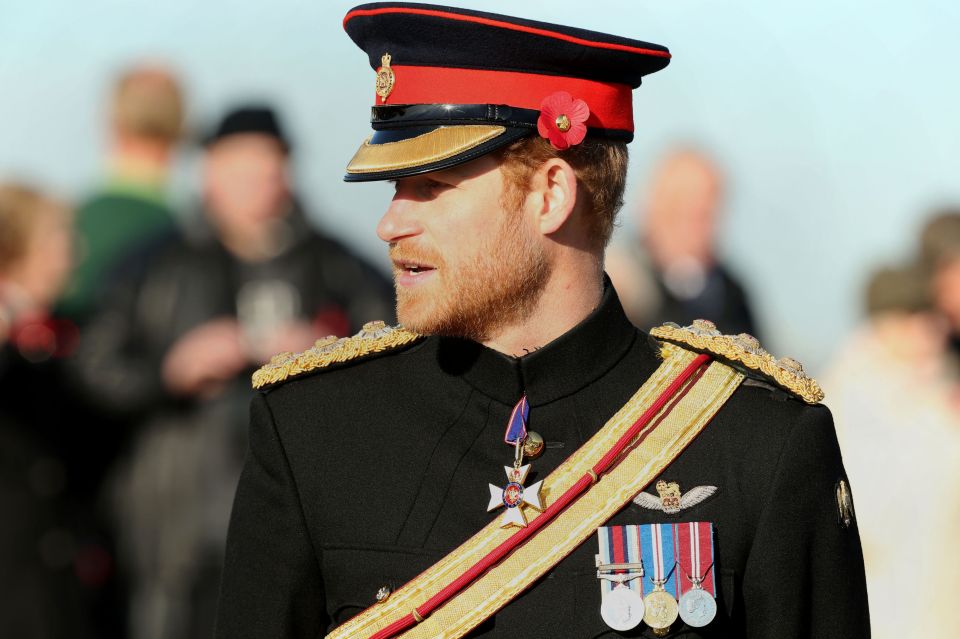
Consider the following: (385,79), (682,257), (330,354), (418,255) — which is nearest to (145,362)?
(682,257)

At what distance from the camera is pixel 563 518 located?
14.7 ft

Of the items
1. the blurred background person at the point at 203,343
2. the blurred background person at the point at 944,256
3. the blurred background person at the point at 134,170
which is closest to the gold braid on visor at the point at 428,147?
the blurred background person at the point at 203,343

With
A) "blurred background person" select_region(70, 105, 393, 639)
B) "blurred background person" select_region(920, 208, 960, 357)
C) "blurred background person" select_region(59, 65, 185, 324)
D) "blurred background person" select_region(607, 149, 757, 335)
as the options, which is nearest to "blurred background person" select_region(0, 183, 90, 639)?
"blurred background person" select_region(70, 105, 393, 639)

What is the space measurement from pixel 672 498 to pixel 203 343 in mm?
4111

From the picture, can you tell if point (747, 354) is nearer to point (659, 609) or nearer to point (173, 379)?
point (659, 609)

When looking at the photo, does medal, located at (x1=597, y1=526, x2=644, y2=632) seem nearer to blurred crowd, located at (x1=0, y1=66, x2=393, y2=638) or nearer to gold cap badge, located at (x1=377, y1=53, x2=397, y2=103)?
gold cap badge, located at (x1=377, y1=53, x2=397, y2=103)

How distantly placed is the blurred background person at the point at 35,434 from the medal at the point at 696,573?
12.6 ft

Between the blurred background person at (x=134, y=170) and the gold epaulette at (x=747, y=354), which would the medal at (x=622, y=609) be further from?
the blurred background person at (x=134, y=170)

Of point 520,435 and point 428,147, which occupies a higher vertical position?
point 428,147

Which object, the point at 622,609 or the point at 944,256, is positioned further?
the point at 944,256

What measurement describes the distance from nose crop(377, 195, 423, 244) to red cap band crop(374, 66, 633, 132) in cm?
27

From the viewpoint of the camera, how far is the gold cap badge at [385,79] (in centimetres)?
466

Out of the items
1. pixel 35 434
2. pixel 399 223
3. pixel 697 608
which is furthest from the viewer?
pixel 35 434

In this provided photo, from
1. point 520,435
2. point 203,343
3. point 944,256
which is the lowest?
point 944,256
